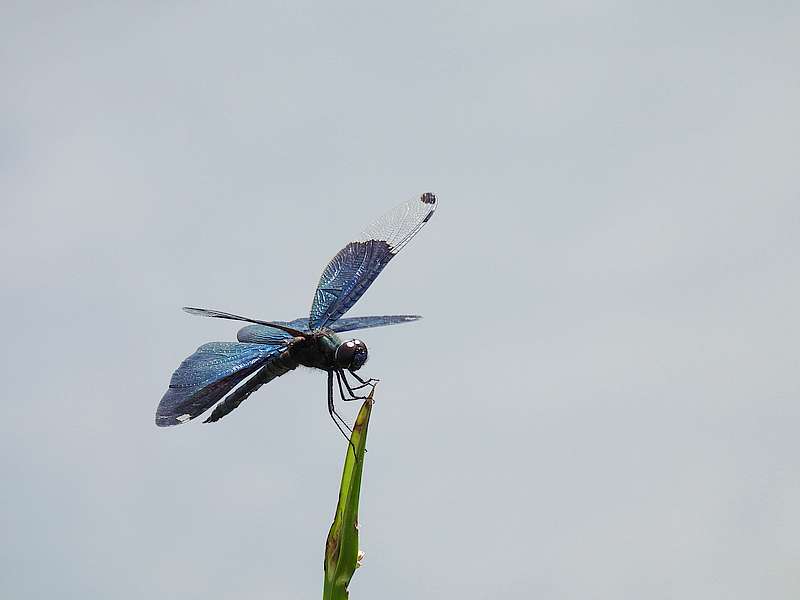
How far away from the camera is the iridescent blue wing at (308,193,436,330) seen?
5.29m

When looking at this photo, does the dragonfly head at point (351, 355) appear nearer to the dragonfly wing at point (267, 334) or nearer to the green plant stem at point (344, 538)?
the dragonfly wing at point (267, 334)

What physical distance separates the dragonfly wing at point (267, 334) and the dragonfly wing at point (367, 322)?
0.17 m

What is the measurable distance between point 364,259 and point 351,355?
142cm

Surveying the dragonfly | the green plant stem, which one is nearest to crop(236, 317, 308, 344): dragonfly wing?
the dragonfly

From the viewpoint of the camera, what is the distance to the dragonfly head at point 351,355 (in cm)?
445

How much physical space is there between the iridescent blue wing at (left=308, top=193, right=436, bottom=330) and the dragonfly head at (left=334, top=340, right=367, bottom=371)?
371 millimetres

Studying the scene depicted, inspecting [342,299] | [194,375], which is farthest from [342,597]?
[342,299]

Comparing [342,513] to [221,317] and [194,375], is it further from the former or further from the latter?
[194,375]

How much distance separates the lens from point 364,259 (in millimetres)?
5777

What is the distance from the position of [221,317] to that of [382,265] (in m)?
1.92

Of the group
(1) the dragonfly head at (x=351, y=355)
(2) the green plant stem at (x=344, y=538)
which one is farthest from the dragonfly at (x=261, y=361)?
(2) the green plant stem at (x=344, y=538)

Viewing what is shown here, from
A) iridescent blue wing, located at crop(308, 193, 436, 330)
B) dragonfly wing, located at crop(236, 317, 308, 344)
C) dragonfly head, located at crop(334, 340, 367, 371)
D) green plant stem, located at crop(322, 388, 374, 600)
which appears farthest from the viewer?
iridescent blue wing, located at crop(308, 193, 436, 330)

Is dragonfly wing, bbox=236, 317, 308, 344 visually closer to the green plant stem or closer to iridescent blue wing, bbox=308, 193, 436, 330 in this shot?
iridescent blue wing, bbox=308, 193, 436, 330

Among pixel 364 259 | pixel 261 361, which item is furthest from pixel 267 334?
pixel 364 259
